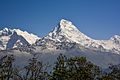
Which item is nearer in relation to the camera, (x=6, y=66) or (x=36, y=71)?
(x=36, y=71)

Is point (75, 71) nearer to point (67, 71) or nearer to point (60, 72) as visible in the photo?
point (67, 71)

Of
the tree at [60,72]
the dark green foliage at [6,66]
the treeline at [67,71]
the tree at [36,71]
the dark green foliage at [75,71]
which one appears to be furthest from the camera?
the dark green foliage at [6,66]

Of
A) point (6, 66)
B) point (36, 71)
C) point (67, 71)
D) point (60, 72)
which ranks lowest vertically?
point (60, 72)

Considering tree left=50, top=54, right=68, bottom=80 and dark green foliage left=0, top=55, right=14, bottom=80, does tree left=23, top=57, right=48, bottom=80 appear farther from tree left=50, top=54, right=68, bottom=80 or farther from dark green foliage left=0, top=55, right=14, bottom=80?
tree left=50, top=54, right=68, bottom=80

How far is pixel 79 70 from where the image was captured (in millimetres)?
90438

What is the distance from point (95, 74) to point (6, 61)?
28142mm

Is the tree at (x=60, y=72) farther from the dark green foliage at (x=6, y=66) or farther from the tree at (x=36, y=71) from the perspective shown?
the dark green foliage at (x=6, y=66)

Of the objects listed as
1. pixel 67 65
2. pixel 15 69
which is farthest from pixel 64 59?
pixel 15 69

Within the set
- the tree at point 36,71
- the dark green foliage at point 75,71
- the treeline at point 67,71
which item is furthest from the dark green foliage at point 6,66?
the dark green foliage at point 75,71

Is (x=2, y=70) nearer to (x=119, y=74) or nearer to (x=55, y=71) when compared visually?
(x=55, y=71)

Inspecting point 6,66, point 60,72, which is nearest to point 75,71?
point 60,72

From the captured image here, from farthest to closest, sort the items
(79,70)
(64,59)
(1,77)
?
(1,77) → (64,59) → (79,70)

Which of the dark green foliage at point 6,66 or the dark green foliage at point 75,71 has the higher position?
the dark green foliage at point 6,66

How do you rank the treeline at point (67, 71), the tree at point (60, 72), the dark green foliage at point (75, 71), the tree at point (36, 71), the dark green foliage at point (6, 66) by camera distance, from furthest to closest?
the dark green foliage at point (6, 66) → the tree at point (36, 71) → the tree at point (60, 72) → the treeline at point (67, 71) → the dark green foliage at point (75, 71)
